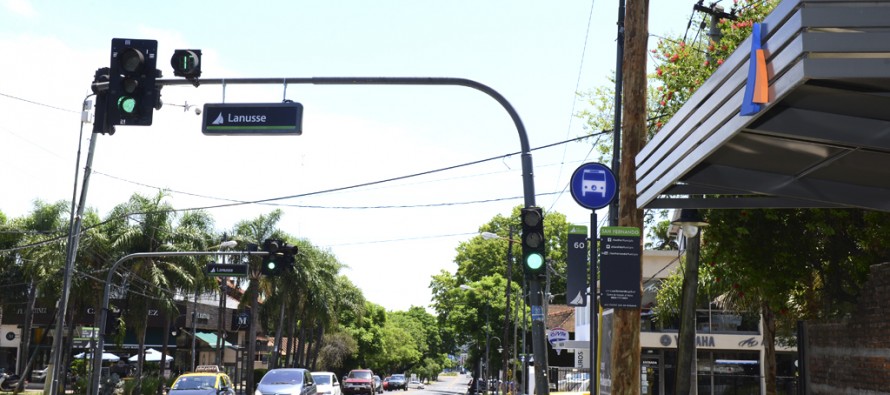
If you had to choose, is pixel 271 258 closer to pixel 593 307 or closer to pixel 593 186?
pixel 593 186

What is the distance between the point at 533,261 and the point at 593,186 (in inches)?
54.3

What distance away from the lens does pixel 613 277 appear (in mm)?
11289

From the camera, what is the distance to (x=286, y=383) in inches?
1174

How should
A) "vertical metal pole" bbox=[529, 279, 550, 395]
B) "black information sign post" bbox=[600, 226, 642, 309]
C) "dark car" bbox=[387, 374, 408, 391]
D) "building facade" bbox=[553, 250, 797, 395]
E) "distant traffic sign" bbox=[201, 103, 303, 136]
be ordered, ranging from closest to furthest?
"black information sign post" bbox=[600, 226, 642, 309] < "distant traffic sign" bbox=[201, 103, 303, 136] < "vertical metal pole" bbox=[529, 279, 550, 395] < "building facade" bbox=[553, 250, 797, 395] < "dark car" bbox=[387, 374, 408, 391]

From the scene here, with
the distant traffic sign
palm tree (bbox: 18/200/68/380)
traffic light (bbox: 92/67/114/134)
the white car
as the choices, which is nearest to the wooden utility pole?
the distant traffic sign

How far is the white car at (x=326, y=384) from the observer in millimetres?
35537

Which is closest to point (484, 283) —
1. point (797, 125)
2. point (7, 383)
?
point (7, 383)

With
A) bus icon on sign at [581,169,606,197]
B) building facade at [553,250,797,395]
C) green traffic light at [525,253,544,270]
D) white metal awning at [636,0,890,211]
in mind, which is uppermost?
bus icon on sign at [581,169,606,197]

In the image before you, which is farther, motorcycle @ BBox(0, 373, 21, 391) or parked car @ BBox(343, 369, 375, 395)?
parked car @ BBox(343, 369, 375, 395)

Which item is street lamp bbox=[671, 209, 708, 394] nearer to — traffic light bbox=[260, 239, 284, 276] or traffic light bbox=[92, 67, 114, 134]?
traffic light bbox=[92, 67, 114, 134]

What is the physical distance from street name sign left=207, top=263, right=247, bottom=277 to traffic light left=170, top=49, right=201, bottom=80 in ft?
61.0

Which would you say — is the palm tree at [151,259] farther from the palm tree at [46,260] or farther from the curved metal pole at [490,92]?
the curved metal pole at [490,92]

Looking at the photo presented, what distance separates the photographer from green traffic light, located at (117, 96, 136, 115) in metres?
11.5

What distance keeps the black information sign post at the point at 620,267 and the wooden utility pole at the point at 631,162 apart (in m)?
0.37
